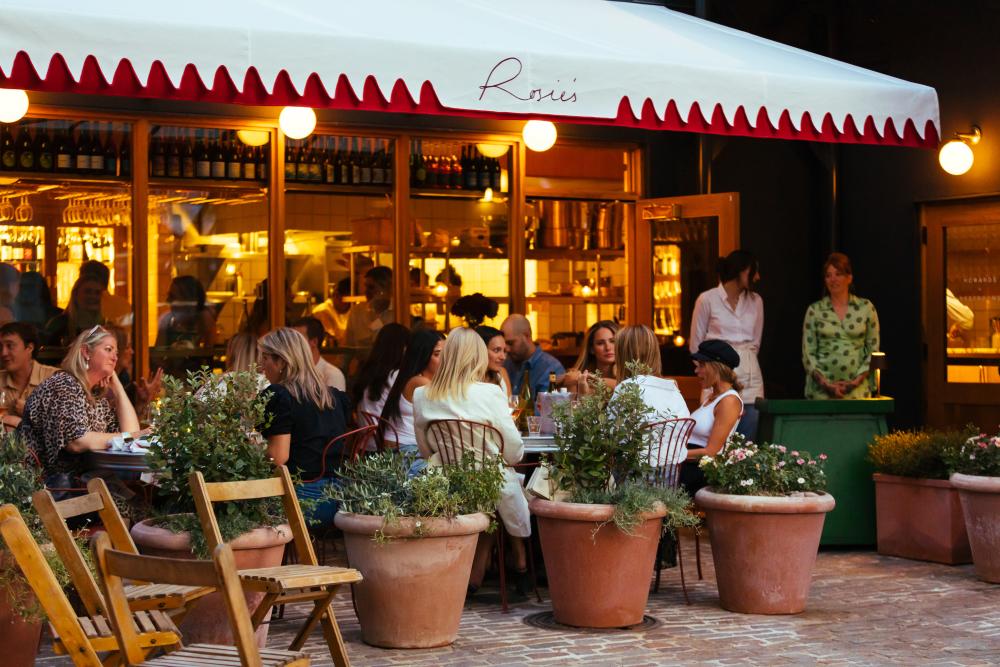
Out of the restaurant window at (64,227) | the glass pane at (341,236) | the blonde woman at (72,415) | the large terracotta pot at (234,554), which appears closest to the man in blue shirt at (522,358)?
the glass pane at (341,236)

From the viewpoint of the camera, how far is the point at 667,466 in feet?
22.9

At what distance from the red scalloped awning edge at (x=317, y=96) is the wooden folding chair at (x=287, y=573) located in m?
1.90

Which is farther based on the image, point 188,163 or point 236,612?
point 188,163

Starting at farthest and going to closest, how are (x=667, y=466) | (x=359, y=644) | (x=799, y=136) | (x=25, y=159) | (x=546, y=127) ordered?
(x=546, y=127), (x=25, y=159), (x=799, y=136), (x=667, y=466), (x=359, y=644)

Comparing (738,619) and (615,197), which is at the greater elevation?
(615,197)

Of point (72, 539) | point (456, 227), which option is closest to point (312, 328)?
point (456, 227)

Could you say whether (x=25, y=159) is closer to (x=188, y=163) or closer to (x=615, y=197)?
(x=188, y=163)

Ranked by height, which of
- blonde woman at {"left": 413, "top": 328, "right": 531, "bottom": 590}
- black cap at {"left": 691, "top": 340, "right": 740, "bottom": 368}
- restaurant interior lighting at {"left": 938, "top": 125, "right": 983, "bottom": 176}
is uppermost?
restaurant interior lighting at {"left": 938, "top": 125, "right": 983, "bottom": 176}

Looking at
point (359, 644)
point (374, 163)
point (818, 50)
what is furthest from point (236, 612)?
point (818, 50)

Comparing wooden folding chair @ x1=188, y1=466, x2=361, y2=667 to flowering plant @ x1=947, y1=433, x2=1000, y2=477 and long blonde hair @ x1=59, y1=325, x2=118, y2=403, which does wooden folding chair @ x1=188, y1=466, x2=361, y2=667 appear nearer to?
long blonde hair @ x1=59, y1=325, x2=118, y2=403

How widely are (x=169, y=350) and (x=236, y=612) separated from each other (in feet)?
20.1

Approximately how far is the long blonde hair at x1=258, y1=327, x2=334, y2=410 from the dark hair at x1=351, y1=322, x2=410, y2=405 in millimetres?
1166

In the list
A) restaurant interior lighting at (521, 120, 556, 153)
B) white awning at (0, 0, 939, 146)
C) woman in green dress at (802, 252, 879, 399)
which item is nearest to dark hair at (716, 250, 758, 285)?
woman in green dress at (802, 252, 879, 399)

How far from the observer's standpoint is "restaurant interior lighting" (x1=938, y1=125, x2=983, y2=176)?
10.2 meters
